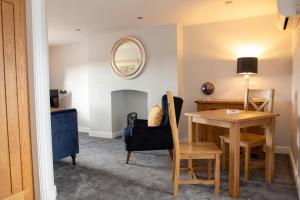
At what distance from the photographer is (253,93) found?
11.0 feet

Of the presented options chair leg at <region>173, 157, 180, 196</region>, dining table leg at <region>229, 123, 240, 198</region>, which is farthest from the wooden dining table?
chair leg at <region>173, 157, 180, 196</region>

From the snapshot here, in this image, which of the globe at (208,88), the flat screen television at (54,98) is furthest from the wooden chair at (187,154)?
the flat screen television at (54,98)

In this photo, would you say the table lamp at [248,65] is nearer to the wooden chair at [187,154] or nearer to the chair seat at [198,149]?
the chair seat at [198,149]

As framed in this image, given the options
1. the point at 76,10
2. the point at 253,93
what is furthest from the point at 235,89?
the point at 76,10

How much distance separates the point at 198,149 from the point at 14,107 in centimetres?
177

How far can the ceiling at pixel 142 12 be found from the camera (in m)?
3.39

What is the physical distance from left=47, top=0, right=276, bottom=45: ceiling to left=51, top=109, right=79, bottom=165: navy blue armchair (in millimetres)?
1540

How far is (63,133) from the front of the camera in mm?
3332

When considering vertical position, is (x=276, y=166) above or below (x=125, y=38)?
below

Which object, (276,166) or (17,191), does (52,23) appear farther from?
(276,166)

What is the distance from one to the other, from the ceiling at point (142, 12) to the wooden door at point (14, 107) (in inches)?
54.4

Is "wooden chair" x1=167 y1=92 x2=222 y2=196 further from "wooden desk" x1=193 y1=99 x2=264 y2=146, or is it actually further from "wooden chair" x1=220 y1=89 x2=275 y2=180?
"wooden desk" x1=193 y1=99 x2=264 y2=146

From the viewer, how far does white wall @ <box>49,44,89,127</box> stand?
6.23m

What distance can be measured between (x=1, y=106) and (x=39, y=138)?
41cm
